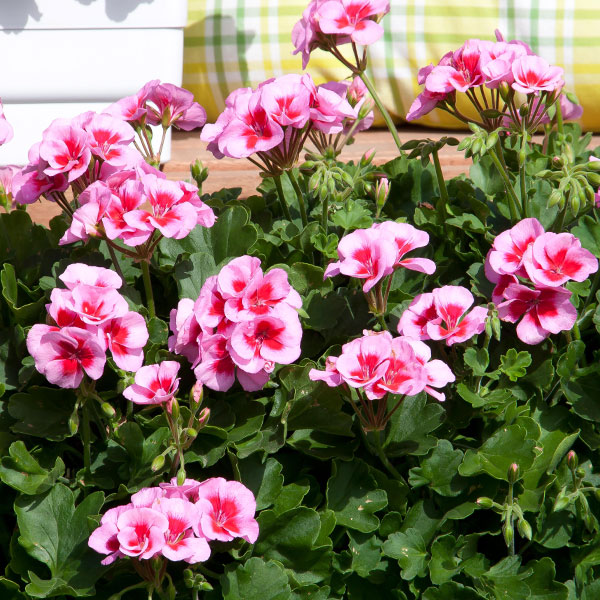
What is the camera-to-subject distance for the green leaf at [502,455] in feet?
3.71

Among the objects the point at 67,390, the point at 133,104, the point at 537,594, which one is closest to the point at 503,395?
the point at 537,594

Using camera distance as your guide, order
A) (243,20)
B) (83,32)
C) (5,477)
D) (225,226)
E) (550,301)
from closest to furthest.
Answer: (5,477) < (550,301) < (225,226) < (83,32) < (243,20)

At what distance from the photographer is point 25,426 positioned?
115cm

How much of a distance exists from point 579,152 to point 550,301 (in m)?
0.65

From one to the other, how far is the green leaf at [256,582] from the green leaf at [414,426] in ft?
0.72

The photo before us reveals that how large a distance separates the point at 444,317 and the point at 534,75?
0.37 metres

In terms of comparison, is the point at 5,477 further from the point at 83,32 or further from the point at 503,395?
the point at 83,32

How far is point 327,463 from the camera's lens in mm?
1249

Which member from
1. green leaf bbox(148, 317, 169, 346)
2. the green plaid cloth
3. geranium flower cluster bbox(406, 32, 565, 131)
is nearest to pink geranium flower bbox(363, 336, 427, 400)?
green leaf bbox(148, 317, 169, 346)

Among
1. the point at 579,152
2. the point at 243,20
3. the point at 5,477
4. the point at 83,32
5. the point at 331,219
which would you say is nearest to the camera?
the point at 5,477

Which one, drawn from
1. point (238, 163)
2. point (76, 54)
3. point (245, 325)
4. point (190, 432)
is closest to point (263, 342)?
point (245, 325)

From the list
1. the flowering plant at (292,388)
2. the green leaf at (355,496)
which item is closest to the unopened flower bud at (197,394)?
the flowering plant at (292,388)

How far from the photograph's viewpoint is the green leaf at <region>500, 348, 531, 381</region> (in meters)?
1.19

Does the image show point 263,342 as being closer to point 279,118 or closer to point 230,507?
point 230,507
